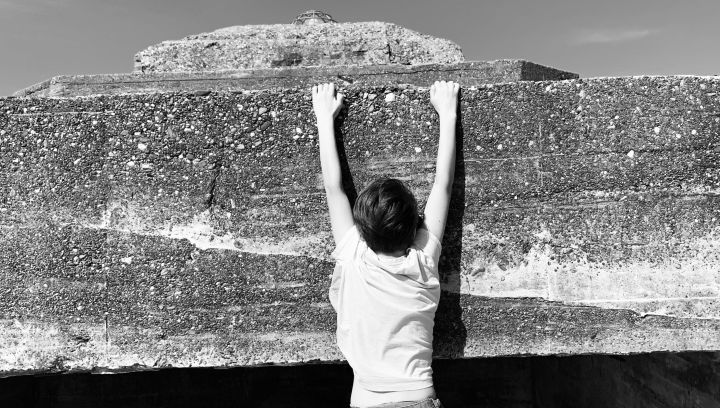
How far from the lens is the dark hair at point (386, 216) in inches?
76.5

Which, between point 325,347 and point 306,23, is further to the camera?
point 306,23

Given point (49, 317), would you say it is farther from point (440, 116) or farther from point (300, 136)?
point (440, 116)

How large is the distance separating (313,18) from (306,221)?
301 cm

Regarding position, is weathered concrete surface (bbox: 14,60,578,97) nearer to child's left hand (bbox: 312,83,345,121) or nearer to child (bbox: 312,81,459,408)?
child's left hand (bbox: 312,83,345,121)

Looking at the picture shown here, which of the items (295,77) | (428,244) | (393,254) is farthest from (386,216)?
(295,77)

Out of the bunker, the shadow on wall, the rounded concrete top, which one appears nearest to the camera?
the bunker

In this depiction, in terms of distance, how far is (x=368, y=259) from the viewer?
2004 mm

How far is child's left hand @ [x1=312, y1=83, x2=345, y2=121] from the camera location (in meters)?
2.29

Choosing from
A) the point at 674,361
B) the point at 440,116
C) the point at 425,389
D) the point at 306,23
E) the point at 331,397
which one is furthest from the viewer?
the point at 331,397

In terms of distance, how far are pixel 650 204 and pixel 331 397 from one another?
4.41 m

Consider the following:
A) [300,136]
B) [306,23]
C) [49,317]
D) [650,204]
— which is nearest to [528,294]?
[650,204]

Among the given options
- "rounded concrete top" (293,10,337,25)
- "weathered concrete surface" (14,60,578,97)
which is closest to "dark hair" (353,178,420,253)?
"weathered concrete surface" (14,60,578,97)

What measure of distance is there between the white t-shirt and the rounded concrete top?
329cm

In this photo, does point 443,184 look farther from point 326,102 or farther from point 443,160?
point 326,102
